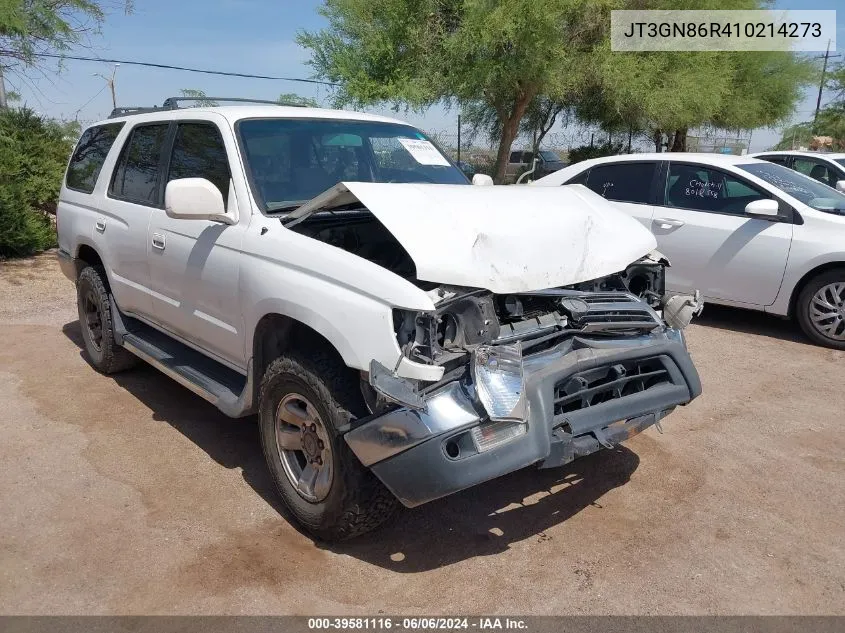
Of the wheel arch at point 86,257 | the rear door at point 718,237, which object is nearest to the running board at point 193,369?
the wheel arch at point 86,257

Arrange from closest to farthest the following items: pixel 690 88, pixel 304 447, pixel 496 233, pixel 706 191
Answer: pixel 496 233
pixel 304 447
pixel 706 191
pixel 690 88

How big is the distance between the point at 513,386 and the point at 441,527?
109 centimetres

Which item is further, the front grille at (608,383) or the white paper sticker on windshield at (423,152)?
the white paper sticker on windshield at (423,152)

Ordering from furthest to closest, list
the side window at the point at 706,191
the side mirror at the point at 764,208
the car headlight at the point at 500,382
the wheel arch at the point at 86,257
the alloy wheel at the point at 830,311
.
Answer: the side window at the point at 706,191, the side mirror at the point at 764,208, the alloy wheel at the point at 830,311, the wheel arch at the point at 86,257, the car headlight at the point at 500,382

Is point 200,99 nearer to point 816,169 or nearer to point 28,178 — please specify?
point 28,178

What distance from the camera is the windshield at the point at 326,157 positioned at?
3910 mm

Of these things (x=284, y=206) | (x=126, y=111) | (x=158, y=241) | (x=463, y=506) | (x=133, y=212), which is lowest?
(x=463, y=506)

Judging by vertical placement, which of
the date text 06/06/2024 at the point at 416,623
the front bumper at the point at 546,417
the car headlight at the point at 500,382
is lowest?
the date text 06/06/2024 at the point at 416,623

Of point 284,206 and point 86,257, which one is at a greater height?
point 284,206

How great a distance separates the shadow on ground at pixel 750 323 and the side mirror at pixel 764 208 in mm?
1201

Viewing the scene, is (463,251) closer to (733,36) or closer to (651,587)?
(651,587)

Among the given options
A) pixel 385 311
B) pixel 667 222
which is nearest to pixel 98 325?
pixel 385 311

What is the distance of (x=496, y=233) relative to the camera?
3.19m

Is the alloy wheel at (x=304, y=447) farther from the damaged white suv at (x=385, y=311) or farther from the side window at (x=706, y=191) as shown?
the side window at (x=706, y=191)
